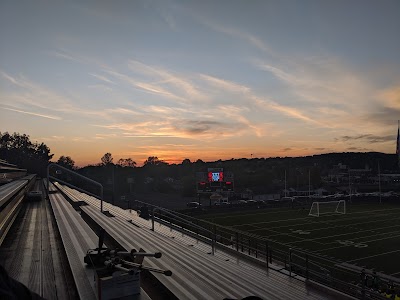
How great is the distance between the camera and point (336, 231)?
108 ft

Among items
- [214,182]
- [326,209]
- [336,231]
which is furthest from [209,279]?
[326,209]

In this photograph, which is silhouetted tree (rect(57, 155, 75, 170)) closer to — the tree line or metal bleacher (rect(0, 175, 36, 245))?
the tree line

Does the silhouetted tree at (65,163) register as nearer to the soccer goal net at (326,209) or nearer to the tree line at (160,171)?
the tree line at (160,171)

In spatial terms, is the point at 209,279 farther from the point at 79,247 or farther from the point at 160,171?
the point at 160,171

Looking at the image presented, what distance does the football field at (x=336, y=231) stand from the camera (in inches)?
925

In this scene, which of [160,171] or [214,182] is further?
[160,171]

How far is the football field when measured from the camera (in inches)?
925

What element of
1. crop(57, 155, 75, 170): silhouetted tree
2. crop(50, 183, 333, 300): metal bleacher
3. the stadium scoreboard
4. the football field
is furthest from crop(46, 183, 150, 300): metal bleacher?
crop(57, 155, 75, 170): silhouetted tree

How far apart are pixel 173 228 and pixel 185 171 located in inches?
5200

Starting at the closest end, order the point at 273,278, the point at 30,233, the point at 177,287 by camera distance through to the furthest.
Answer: the point at 177,287 < the point at 273,278 < the point at 30,233

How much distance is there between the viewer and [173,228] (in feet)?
53.4

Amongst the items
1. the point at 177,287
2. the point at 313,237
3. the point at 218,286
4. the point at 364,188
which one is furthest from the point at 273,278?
the point at 364,188

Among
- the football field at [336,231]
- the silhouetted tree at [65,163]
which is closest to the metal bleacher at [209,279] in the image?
the football field at [336,231]

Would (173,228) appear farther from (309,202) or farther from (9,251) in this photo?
(309,202)
